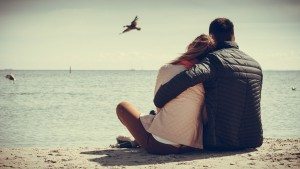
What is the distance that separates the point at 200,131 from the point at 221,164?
0.60 meters

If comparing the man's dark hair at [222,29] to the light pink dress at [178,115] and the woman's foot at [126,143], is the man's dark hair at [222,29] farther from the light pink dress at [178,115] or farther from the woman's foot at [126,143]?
the woman's foot at [126,143]

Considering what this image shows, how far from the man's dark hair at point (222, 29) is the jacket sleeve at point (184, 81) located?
507 mm

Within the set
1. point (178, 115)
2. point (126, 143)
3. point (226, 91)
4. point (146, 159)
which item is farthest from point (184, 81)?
point (126, 143)

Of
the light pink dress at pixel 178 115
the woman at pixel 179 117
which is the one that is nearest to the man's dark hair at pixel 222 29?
the woman at pixel 179 117

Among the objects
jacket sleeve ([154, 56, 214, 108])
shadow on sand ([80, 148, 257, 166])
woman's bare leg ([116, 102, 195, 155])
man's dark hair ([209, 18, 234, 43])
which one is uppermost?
man's dark hair ([209, 18, 234, 43])

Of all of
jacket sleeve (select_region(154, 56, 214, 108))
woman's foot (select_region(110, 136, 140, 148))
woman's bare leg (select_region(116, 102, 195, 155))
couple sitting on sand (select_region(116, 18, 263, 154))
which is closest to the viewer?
jacket sleeve (select_region(154, 56, 214, 108))

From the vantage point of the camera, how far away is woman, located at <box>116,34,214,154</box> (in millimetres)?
5430

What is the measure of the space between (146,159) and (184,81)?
4.06 ft

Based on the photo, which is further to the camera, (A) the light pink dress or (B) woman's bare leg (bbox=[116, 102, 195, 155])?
(B) woman's bare leg (bbox=[116, 102, 195, 155])

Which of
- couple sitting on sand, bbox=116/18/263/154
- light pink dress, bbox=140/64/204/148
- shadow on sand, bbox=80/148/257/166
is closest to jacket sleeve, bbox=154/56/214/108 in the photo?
couple sitting on sand, bbox=116/18/263/154

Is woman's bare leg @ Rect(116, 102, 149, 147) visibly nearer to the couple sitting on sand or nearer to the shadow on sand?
the couple sitting on sand

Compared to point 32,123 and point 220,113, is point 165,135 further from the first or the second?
point 32,123

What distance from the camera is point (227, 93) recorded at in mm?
5496

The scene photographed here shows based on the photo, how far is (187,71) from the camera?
5180 mm
